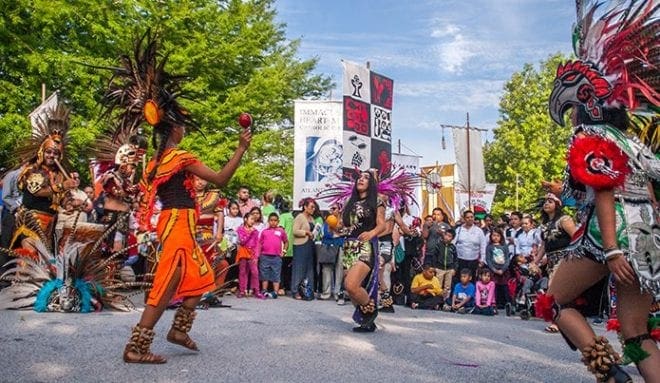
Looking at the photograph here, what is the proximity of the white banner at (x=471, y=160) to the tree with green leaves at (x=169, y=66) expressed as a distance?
7919 millimetres

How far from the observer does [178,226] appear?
17.0 feet

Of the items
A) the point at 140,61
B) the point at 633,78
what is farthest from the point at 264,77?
the point at 633,78

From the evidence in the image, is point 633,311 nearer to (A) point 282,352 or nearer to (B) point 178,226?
(A) point 282,352

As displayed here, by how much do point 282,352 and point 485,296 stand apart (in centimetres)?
687

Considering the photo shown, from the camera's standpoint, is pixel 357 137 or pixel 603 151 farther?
pixel 357 137

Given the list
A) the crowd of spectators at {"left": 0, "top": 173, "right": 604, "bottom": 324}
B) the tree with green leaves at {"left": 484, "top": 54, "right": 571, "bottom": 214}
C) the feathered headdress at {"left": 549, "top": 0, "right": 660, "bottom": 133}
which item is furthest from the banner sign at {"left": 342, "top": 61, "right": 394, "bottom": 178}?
the tree with green leaves at {"left": 484, "top": 54, "right": 571, "bottom": 214}

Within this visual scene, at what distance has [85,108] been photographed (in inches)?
695

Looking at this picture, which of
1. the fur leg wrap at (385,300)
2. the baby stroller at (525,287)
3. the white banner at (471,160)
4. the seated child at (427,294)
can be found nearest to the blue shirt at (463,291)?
the seated child at (427,294)

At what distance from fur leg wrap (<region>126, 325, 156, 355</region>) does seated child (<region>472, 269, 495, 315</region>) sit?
7.80 meters

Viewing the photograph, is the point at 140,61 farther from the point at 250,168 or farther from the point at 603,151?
the point at 250,168

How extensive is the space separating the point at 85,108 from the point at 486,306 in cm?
1204

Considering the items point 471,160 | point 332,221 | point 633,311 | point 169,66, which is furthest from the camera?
point 471,160

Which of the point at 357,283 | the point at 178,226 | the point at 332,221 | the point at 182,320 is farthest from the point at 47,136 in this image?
the point at 357,283

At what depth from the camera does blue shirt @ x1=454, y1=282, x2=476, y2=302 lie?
11.8 meters
